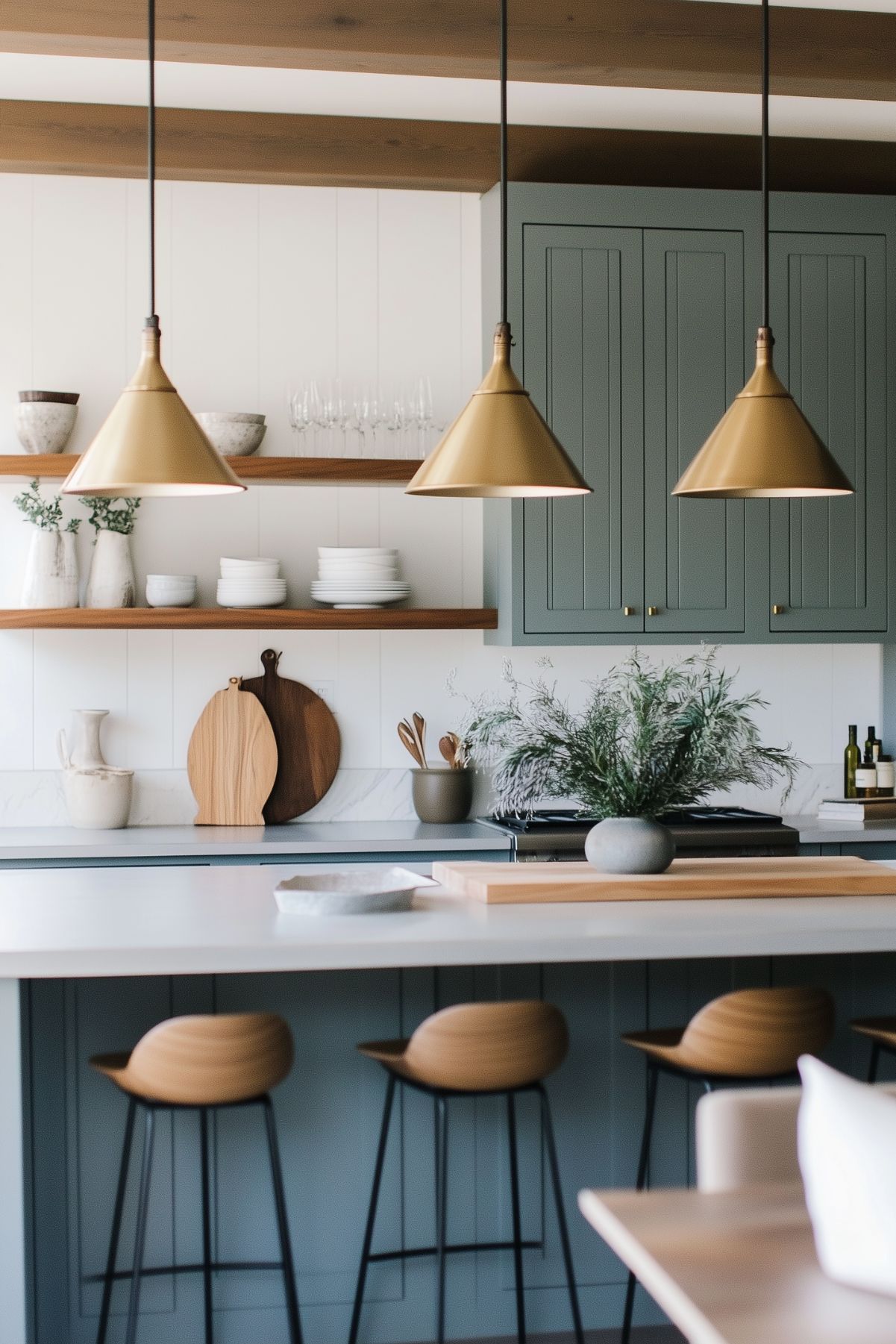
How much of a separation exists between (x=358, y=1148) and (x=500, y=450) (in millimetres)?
1466

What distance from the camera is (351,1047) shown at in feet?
9.71

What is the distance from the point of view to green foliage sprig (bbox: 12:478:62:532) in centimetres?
454

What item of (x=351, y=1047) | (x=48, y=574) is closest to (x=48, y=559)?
(x=48, y=574)

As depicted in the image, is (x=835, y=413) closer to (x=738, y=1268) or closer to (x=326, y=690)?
(x=326, y=690)

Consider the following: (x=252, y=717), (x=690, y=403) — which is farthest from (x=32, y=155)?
(x=690, y=403)

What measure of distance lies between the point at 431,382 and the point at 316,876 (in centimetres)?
239

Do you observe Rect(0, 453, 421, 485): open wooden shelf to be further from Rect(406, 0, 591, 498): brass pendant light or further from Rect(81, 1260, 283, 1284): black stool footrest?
Rect(81, 1260, 283, 1284): black stool footrest

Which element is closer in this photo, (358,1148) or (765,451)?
(765,451)

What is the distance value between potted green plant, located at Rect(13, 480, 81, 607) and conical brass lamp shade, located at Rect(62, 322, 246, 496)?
1.98m

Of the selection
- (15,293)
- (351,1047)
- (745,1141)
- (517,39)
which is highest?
(517,39)

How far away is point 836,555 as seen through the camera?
4645 millimetres

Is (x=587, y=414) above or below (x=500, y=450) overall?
above

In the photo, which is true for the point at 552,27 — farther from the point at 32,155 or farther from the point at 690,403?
the point at 32,155

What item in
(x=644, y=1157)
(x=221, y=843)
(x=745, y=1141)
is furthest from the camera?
(x=221, y=843)
